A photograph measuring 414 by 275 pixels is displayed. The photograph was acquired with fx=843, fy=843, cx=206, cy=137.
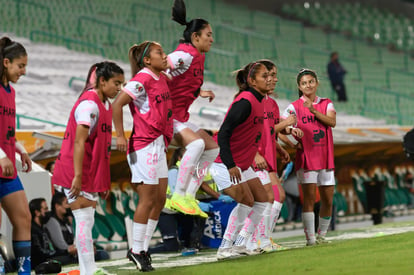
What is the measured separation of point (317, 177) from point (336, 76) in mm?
14763

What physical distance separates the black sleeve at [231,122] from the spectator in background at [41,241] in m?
2.71

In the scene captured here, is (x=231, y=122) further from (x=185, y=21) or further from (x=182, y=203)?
(x=185, y=21)

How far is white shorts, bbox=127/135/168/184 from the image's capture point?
7312 millimetres

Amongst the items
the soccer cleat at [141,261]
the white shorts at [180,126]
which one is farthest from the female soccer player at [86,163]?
the white shorts at [180,126]

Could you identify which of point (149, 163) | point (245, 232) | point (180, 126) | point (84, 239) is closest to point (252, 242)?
point (245, 232)

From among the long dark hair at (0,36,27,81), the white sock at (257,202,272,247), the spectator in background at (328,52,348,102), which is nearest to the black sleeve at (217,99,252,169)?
the white sock at (257,202,272,247)

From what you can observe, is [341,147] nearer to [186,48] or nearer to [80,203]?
[186,48]

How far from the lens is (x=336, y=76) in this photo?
23.9 m

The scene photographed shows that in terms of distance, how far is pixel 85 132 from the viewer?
671 cm

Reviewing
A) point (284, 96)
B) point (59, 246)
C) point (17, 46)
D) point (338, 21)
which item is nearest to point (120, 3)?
point (284, 96)

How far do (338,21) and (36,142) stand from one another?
919 inches

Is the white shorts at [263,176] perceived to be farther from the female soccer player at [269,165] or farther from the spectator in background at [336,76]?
the spectator in background at [336,76]

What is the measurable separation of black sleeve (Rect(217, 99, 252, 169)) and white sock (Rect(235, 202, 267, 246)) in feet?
2.43

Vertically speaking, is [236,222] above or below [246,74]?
below
